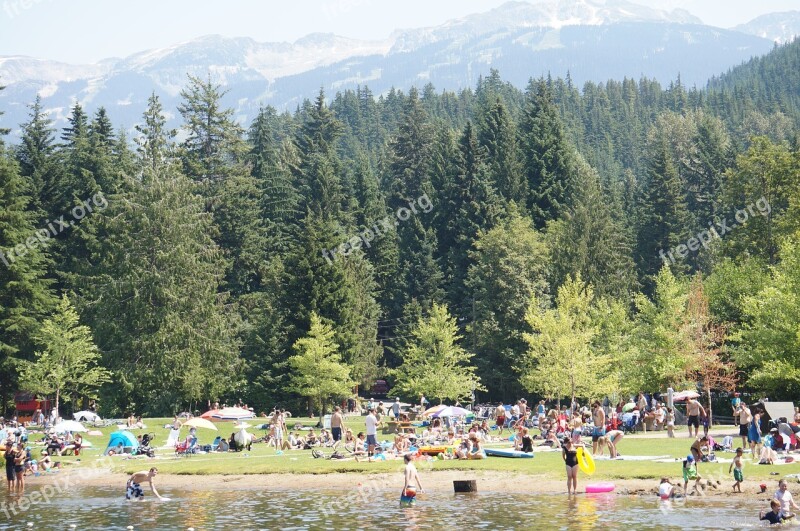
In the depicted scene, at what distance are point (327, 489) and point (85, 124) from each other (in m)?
68.0

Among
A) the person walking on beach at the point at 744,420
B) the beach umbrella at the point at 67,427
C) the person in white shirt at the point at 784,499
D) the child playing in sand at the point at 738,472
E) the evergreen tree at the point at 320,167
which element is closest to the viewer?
the person in white shirt at the point at 784,499

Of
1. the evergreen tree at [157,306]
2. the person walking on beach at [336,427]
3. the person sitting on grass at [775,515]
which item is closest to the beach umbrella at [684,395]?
the person walking on beach at [336,427]

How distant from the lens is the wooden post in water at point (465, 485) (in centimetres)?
2934

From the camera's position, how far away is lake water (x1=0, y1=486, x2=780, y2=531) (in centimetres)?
2373

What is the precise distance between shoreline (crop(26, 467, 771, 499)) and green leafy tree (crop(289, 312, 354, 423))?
2160 centimetres

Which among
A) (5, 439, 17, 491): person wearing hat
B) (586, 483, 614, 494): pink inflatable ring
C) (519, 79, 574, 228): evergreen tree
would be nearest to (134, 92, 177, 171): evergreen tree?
(519, 79, 574, 228): evergreen tree

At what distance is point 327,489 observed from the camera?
3148 cm

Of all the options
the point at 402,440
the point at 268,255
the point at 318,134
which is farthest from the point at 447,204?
the point at 402,440

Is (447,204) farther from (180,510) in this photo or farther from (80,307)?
(180,510)

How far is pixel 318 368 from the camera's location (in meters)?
58.2

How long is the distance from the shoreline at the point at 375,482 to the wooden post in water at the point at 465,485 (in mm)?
478

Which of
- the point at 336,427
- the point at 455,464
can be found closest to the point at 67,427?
the point at 336,427

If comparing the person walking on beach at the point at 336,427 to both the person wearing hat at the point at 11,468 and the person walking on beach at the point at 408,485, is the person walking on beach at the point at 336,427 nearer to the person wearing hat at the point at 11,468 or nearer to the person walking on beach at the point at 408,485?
the person wearing hat at the point at 11,468

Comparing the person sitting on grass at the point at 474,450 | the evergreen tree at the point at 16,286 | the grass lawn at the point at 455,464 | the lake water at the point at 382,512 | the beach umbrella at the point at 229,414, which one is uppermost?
→ the evergreen tree at the point at 16,286
